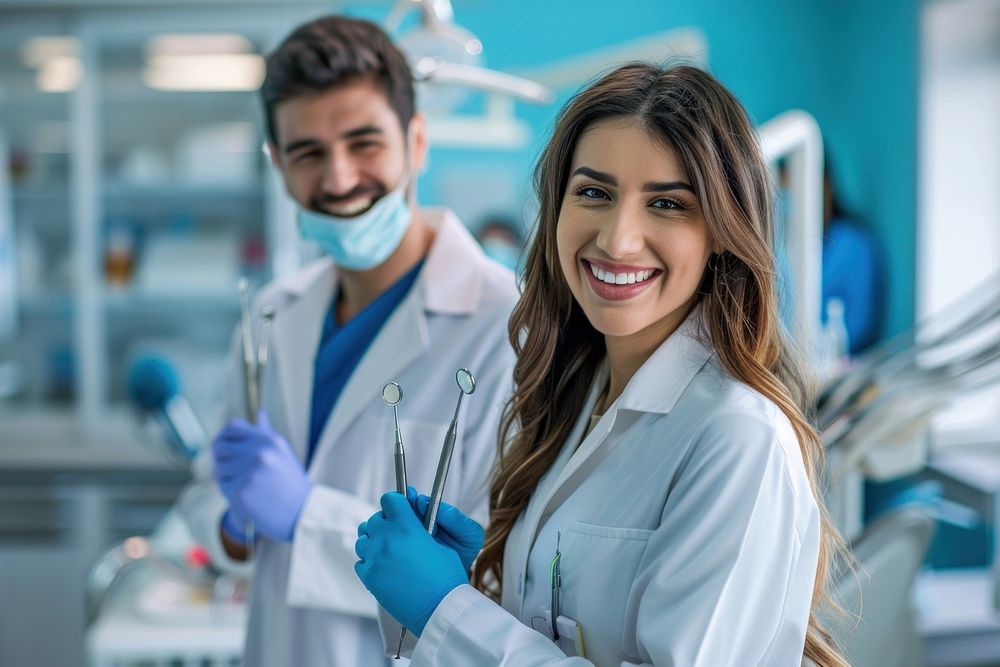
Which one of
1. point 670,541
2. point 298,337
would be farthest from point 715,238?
point 298,337

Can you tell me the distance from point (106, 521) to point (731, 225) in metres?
3.05

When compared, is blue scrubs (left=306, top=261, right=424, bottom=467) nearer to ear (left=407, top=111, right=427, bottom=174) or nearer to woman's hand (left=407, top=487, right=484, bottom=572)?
ear (left=407, top=111, right=427, bottom=174)

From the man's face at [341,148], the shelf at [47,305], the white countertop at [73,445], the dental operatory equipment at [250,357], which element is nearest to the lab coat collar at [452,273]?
the man's face at [341,148]

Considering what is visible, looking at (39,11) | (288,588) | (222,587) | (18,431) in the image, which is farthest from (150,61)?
(288,588)

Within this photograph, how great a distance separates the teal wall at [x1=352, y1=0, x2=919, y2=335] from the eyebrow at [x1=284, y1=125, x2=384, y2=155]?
311cm

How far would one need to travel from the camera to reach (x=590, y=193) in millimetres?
847

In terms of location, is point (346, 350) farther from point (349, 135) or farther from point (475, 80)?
point (475, 80)

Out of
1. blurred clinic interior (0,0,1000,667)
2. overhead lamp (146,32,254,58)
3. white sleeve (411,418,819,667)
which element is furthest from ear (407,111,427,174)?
overhead lamp (146,32,254,58)

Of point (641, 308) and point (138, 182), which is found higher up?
point (138, 182)

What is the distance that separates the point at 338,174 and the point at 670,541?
734 millimetres

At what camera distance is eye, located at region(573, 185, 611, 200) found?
84 centimetres

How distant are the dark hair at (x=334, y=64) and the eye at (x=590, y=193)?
53 cm

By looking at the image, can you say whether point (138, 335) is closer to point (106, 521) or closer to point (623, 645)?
point (106, 521)

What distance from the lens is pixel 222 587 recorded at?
177cm
